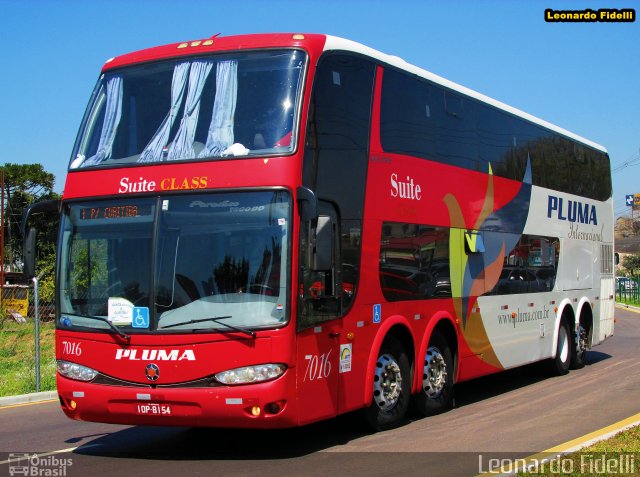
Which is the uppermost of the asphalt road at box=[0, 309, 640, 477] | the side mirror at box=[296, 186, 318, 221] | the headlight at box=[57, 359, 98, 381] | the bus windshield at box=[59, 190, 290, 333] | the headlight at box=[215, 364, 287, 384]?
the side mirror at box=[296, 186, 318, 221]

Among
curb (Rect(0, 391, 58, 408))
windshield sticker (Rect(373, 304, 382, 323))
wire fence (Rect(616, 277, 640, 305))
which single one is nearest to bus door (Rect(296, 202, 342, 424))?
windshield sticker (Rect(373, 304, 382, 323))

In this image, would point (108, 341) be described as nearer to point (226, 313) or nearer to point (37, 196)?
point (226, 313)

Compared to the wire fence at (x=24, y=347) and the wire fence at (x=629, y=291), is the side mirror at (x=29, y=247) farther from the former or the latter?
the wire fence at (x=629, y=291)

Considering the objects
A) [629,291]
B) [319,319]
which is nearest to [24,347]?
[319,319]

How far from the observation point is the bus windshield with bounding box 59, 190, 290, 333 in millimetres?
8477

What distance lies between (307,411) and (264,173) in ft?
7.96

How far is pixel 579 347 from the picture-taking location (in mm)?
17641

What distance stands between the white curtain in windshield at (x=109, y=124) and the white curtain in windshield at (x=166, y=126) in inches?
20.7

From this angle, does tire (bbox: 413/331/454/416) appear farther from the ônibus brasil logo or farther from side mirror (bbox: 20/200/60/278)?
side mirror (bbox: 20/200/60/278)

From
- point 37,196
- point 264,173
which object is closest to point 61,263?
point 264,173

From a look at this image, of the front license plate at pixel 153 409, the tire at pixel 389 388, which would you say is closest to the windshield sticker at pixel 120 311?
the front license plate at pixel 153 409

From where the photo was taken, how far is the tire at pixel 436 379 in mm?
11539

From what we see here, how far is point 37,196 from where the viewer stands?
4656 cm

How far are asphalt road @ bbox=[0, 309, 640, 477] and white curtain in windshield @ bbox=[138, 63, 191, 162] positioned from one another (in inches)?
124
